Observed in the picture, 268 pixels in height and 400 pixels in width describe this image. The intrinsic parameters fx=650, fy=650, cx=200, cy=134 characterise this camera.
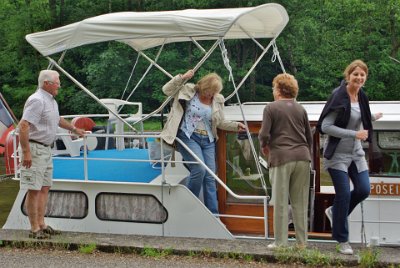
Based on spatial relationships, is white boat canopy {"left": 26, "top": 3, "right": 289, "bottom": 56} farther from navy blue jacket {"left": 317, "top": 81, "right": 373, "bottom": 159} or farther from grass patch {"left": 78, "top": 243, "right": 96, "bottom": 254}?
grass patch {"left": 78, "top": 243, "right": 96, "bottom": 254}

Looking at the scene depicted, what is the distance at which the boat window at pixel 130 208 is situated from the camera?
7.73m

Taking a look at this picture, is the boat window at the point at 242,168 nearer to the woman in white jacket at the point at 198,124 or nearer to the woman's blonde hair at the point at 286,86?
the woman in white jacket at the point at 198,124

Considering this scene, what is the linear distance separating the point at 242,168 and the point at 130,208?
1.44 meters

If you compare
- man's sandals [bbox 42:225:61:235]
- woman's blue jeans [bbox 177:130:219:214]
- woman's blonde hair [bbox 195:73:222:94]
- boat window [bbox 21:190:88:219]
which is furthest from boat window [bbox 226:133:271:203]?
man's sandals [bbox 42:225:61:235]

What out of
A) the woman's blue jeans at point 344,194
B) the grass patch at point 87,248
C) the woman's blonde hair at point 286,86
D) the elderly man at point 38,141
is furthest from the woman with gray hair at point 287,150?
the elderly man at point 38,141

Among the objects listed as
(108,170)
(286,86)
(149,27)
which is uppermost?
(149,27)

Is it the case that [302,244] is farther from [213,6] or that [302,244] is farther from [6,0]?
[6,0]

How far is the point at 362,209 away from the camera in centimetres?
695

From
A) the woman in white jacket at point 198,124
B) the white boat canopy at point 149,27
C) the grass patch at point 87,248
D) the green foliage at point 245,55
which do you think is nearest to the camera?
the grass patch at point 87,248

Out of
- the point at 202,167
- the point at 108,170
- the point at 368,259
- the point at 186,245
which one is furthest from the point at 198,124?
the point at 368,259

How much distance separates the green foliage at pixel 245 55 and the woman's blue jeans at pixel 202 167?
16300mm

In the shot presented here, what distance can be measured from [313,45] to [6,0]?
18.3 m

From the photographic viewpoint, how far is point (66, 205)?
8148 mm

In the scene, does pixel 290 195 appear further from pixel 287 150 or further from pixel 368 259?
pixel 368 259
